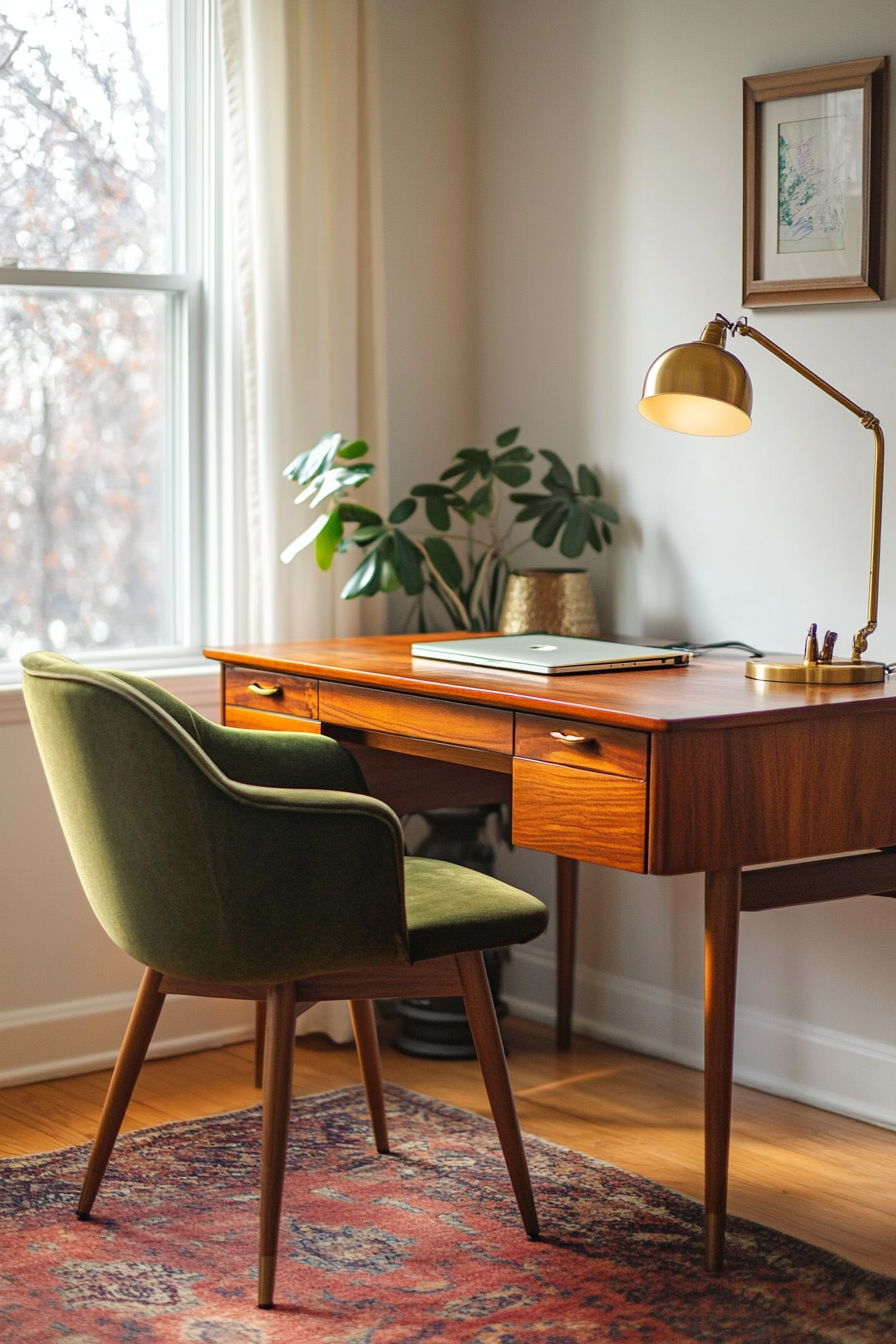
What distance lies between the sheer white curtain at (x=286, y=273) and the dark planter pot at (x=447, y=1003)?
0.15 metres

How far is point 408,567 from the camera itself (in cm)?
305

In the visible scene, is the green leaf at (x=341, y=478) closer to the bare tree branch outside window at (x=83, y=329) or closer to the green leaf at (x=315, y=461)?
the green leaf at (x=315, y=461)

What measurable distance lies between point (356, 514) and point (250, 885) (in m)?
1.13

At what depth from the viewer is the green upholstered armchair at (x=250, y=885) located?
82.9 inches

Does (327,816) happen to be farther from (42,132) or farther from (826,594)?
(42,132)

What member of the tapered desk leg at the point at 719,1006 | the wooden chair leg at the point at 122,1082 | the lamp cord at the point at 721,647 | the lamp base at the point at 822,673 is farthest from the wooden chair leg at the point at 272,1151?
the lamp cord at the point at 721,647

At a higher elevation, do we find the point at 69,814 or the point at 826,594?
the point at 826,594

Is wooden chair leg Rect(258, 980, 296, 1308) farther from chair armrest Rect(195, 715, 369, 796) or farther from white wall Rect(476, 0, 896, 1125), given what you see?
white wall Rect(476, 0, 896, 1125)

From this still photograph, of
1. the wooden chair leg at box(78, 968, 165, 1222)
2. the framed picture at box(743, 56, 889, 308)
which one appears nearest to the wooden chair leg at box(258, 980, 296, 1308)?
the wooden chair leg at box(78, 968, 165, 1222)

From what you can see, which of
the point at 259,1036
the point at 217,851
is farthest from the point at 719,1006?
the point at 259,1036

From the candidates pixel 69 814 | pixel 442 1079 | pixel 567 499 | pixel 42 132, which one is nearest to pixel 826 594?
pixel 567 499

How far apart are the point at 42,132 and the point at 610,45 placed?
1111 millimetres

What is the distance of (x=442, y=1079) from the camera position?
308 centimetres

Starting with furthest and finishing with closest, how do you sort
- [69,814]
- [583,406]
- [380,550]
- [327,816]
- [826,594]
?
1. [583,406]
2. [380,550]
3. [826,594]
4. [69,814]
5. [327,816]
